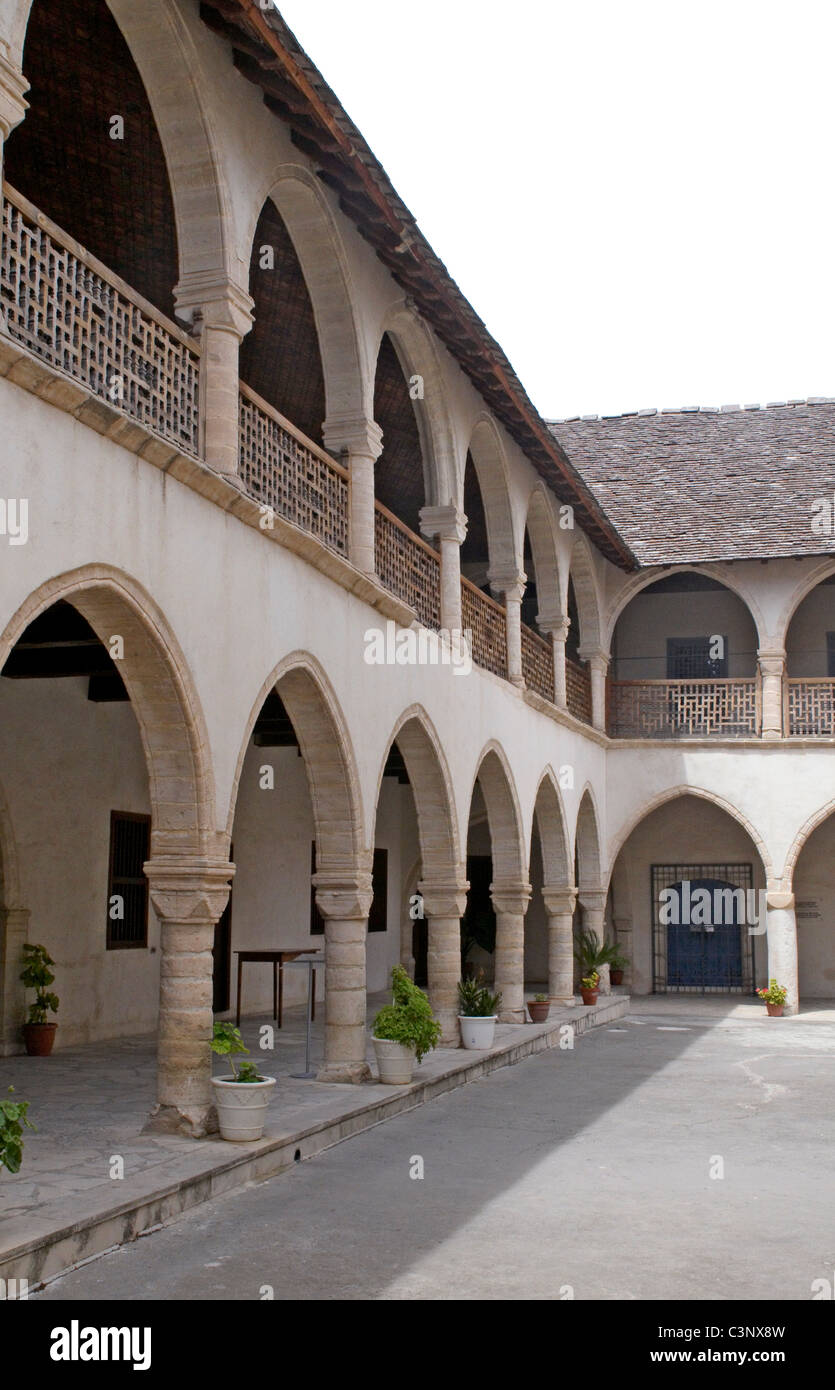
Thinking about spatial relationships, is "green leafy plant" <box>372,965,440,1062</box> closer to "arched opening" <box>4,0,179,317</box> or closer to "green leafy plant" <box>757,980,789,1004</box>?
"arched opening" <box>4,0,179,317</box>

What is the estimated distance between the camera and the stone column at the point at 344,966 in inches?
440

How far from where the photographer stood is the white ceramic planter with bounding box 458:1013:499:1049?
13.8 meters

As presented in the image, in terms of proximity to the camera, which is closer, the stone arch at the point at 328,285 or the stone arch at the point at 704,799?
the stone arch at the point at 328,285

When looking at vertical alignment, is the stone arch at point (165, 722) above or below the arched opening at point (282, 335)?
below

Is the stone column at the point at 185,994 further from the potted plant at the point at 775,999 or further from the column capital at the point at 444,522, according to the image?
the potted plant at the point at 775,999

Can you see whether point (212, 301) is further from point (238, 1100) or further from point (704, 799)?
point (704, 799)

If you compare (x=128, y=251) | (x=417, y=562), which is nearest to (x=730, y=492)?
(x=417, y=562)

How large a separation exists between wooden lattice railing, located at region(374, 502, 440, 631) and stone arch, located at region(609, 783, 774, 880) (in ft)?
29.5

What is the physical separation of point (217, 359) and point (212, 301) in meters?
0.38

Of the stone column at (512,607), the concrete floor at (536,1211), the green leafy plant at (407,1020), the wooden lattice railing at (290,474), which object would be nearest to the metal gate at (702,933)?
the stone column at (512,607)

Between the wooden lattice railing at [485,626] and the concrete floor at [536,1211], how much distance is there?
5.07 meters

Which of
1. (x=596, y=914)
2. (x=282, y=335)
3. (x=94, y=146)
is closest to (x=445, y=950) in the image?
(x=282, y=335)
